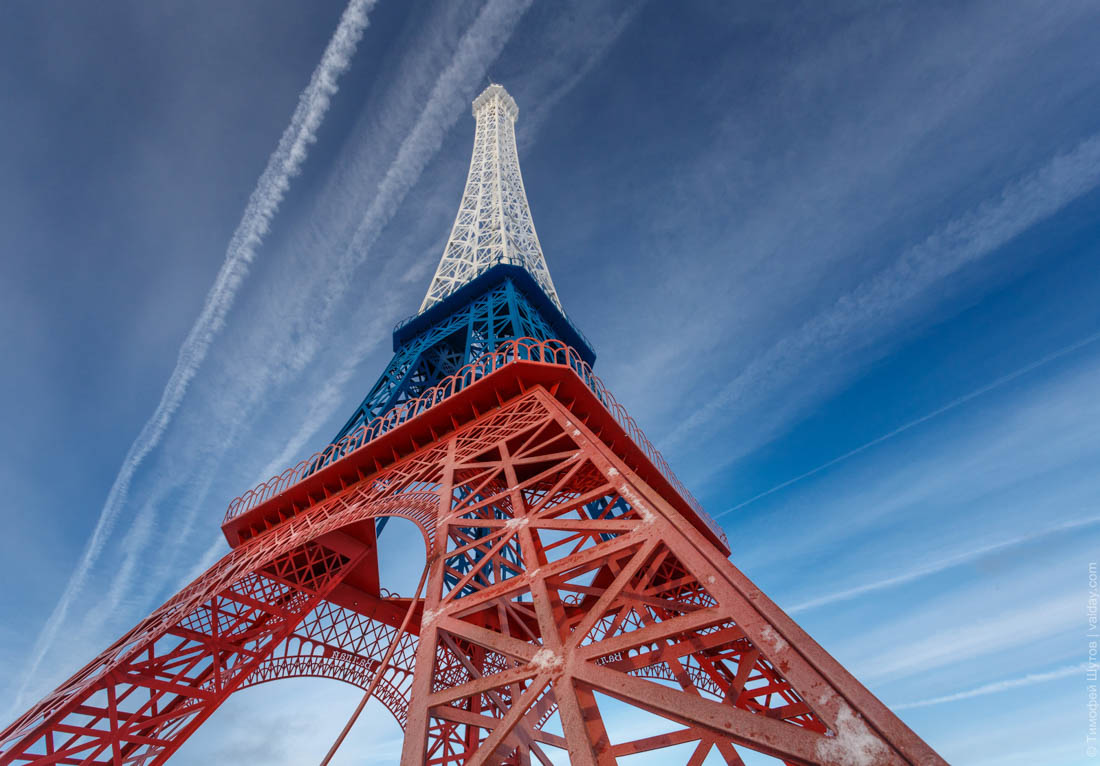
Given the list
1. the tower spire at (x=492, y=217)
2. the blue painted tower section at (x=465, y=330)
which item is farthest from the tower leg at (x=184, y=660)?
the tower spire at (x=492, y=217)

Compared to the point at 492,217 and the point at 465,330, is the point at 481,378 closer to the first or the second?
the point at 465,330

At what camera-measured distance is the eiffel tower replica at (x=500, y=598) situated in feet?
12.5

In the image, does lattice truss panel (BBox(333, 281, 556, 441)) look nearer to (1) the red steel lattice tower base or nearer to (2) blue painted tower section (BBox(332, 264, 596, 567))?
(2) blue painted tower section (BBox(332, 264, 596, 567))

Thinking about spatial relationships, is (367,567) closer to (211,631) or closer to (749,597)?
(211,631)

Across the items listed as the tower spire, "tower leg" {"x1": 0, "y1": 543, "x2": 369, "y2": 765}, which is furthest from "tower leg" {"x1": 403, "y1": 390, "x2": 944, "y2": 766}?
the tower spire

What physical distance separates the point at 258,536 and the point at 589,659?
13.4 metres

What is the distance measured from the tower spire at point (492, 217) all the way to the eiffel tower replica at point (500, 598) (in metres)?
2.53

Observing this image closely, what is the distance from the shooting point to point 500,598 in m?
5.60

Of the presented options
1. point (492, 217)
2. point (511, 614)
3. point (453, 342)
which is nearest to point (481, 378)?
point (511, 614)

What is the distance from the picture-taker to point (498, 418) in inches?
416

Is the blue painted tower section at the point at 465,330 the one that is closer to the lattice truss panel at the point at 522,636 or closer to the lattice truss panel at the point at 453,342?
the lattice truss panel at the point at 453,342

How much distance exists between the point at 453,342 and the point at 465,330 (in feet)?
3.42

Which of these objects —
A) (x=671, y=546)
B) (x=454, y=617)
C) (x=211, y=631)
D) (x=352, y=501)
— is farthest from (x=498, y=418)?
(x=211, y=631)

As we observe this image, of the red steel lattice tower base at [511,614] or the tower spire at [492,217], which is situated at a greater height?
the tower spire at [492,217]
